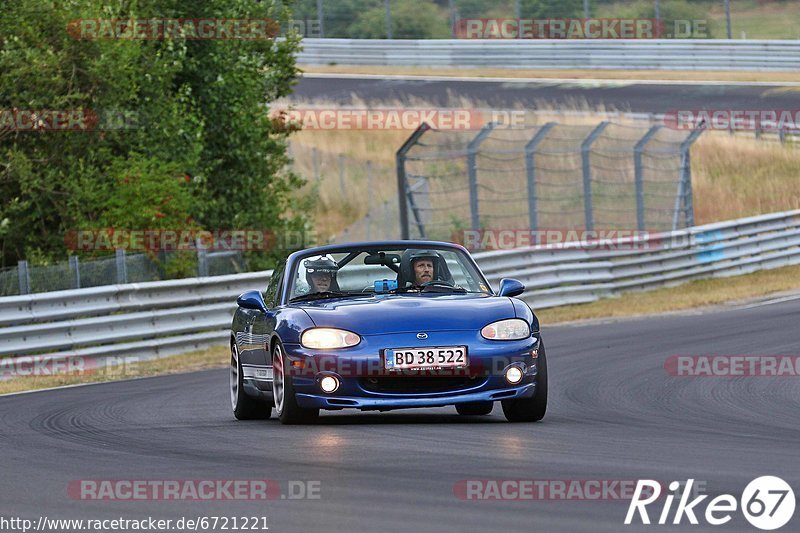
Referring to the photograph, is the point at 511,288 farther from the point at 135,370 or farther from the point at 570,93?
the point at 570,93

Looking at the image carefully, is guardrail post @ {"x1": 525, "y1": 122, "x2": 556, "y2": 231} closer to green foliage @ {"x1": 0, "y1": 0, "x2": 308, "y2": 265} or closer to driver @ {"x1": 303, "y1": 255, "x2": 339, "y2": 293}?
green foliage @ {"x1": 0, "y1": 0, "x2": 308, "y2": 265}

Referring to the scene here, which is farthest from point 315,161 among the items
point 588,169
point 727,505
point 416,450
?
point 727,505

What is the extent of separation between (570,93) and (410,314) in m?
34.7

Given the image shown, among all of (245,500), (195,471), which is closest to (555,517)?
(245,500)

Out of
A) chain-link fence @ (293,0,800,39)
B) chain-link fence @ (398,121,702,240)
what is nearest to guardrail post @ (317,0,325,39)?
chain-link fence @ (293,0,800,39)

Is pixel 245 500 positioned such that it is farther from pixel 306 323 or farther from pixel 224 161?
pixel 224 161

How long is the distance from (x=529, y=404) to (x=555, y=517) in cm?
385

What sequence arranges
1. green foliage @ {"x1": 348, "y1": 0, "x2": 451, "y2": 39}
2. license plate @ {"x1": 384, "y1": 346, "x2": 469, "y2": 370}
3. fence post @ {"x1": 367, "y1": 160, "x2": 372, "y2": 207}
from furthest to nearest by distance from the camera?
green foliage @ {"x1": 348, "y1": 0, "x2": 451, "y2": 39} < fence post @ {"x1": 367, "y1": 160, "x2": 372, "y2": 207} < license plate @ {"x1": 384, "y1": 346, "x2": 469, "y2": 370}

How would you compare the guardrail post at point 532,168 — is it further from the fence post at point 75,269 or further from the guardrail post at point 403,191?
the fence post at point 75,269

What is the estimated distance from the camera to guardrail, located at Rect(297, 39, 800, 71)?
A: 44094 mm

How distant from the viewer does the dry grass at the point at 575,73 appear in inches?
1743

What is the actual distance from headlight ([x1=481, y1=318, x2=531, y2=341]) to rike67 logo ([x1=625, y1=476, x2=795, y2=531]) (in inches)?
120

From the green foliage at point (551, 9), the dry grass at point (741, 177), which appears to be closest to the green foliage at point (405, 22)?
the green foliage at point (551, 9)

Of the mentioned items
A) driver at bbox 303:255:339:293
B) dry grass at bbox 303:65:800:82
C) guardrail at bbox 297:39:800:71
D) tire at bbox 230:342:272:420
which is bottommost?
tire at bbox 230:342:272:420
